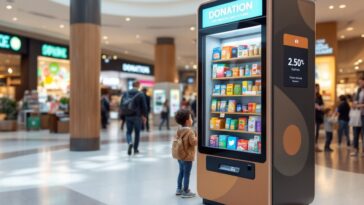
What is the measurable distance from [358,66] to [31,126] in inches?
607

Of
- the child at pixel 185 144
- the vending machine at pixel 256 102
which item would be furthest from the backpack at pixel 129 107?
the vending machine at pixel 256 102

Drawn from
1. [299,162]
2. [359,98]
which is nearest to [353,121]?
[359,98]

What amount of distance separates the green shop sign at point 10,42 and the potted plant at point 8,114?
3.33 m

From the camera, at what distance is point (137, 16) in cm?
1427

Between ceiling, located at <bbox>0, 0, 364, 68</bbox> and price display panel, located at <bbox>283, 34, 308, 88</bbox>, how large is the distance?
27.7ft

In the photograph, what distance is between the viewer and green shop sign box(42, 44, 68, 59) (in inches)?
766

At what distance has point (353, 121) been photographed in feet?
28.3

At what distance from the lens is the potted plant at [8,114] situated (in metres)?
14.6

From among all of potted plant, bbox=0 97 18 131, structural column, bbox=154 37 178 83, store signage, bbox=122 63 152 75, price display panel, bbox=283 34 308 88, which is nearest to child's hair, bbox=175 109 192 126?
price display panel, bbox=283 34 308 88

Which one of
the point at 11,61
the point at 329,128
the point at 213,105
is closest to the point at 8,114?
the point at 11,61

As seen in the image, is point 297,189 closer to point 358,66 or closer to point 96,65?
point 96,65

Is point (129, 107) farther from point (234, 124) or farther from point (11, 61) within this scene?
point (11, 61)

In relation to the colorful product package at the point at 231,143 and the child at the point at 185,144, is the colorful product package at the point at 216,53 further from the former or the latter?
the colorful product package at the point at 231,143

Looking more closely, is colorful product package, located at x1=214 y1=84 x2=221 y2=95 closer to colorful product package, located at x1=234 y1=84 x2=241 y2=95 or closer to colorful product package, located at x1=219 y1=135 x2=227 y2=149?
colorful product package, located at x1=234 y1=84 x2=241 y2=95
